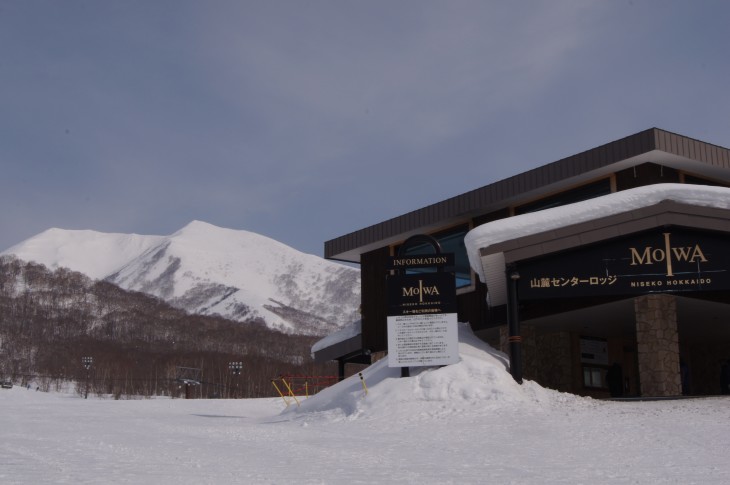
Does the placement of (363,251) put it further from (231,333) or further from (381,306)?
(231,333)

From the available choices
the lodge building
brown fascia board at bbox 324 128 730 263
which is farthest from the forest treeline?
the lodge building

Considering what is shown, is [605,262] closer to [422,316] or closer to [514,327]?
[514,327]

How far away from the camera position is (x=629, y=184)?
20672 millimetres

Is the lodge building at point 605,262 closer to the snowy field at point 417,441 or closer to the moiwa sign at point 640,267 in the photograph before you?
the moiwa sign at point 640,267

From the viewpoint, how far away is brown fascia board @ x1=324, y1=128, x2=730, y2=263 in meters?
19.8

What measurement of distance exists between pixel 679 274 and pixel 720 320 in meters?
4.98

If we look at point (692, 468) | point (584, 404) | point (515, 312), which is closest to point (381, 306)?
point (515, 312)

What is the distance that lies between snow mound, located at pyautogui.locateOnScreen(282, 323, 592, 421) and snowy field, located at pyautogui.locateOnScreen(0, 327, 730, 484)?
39 mm

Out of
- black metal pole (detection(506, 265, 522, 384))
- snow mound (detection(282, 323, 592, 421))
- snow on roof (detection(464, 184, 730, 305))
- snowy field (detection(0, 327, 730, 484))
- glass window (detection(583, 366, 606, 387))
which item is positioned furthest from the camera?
glass window (detection(583, 366, 606, 387))

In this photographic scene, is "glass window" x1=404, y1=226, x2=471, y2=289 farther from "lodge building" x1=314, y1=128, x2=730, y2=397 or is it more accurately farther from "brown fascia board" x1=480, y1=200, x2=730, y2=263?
"brown fascia board" x1=480, y1=200, x2=730, y2=263

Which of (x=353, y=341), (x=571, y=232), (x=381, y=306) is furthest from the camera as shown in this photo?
(x=353, y=341)

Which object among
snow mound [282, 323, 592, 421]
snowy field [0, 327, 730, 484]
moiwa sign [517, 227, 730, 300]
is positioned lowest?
snowy field [0, 327, 730, 484]

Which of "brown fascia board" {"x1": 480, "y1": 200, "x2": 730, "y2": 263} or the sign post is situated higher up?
"brown fascia board" {"x1": 480, "y1": 200, "x2": 730, "y2": 263}

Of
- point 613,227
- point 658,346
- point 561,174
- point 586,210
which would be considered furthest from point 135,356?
point 658,346
